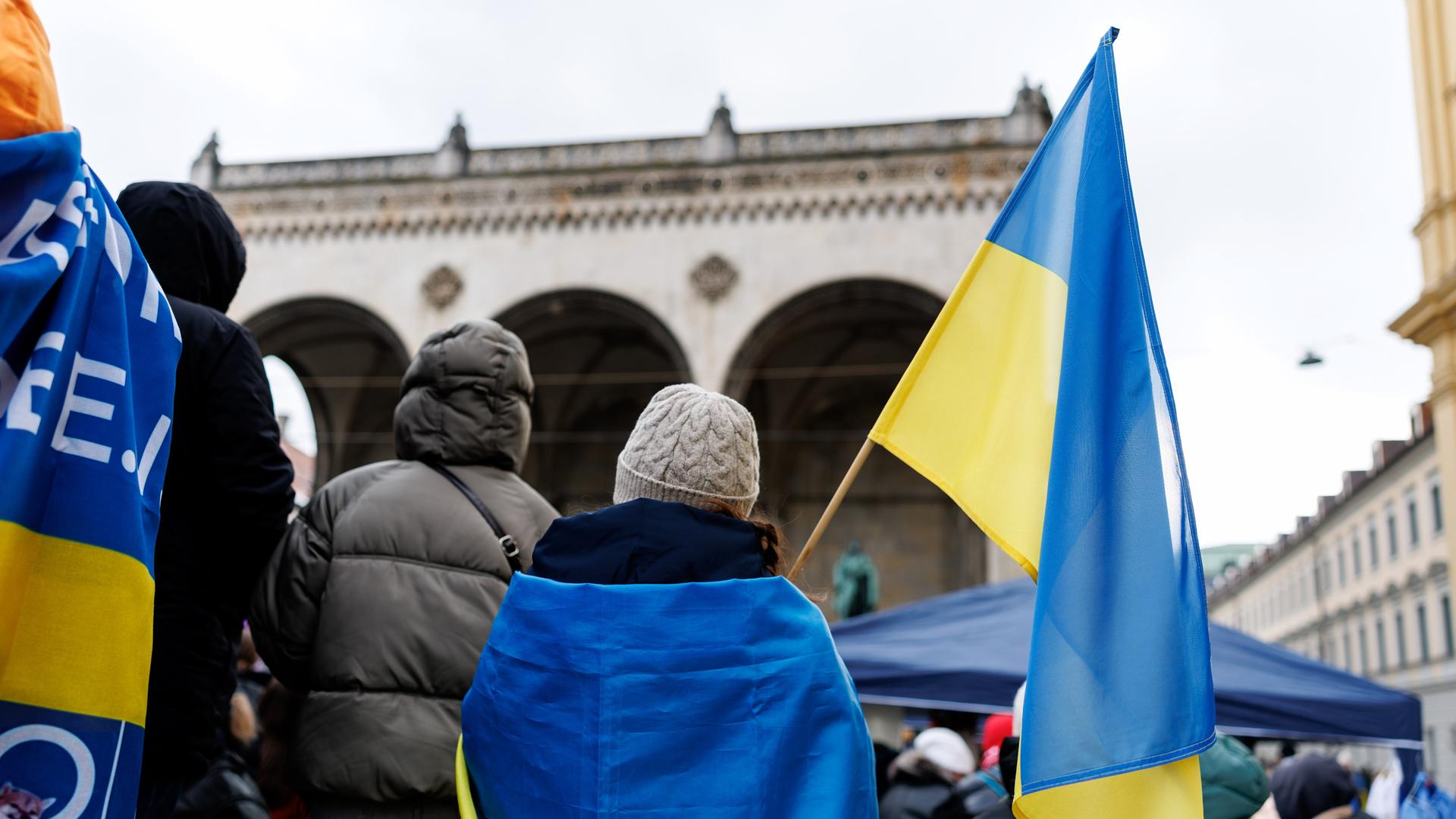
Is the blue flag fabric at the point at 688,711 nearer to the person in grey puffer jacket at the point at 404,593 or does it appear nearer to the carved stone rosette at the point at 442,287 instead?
the person in grey puffer jacket at the point at 404,593

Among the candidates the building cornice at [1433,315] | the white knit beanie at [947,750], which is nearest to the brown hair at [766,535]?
the white knit beanie at [947,750]

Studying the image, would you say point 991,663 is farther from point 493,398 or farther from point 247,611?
point 247,611

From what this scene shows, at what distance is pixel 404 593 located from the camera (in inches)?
95.9

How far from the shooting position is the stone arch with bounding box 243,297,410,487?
1967 cm

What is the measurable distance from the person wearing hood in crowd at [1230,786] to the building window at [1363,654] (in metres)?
41.0

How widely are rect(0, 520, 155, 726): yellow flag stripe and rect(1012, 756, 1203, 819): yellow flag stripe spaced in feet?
4.58

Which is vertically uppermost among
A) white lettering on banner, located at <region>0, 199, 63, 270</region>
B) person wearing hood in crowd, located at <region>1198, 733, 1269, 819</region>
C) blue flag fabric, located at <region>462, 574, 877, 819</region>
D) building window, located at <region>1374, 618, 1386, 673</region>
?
building window, located at <region>1374, 618, 1386, 673</region>

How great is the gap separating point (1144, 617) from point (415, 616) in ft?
4.74

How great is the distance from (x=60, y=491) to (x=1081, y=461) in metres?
1.66

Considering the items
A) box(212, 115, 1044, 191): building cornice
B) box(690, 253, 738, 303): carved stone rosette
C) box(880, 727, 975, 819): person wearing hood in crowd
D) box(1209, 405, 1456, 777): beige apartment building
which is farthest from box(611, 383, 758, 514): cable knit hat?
box(1209, 405, 1456, 777): beige apartment building

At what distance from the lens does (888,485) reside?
20.4 metres

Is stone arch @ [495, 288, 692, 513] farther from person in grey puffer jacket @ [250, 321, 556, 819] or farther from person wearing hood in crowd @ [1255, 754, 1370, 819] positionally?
person in grey puffer jacket @ [250, 321, 556, 819]

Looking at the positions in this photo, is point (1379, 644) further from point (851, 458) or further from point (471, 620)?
point (471, 620)

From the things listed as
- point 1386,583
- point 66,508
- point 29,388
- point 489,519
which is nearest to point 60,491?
point 66,508
